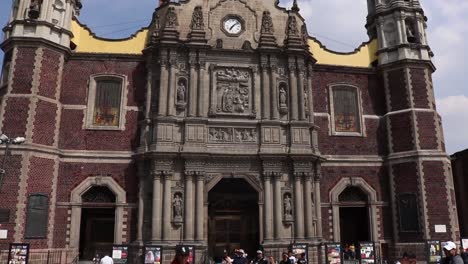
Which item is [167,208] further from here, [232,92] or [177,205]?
[232,92]

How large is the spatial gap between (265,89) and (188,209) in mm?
7717

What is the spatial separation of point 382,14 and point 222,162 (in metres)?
14.1

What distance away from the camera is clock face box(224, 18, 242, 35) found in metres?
26.3

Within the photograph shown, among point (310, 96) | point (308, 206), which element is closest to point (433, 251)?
point (308, 206)

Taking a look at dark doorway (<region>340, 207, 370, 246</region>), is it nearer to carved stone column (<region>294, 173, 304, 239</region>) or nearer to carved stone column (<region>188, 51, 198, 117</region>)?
carved stone column (<region>294, 173, 304, 239</region>)

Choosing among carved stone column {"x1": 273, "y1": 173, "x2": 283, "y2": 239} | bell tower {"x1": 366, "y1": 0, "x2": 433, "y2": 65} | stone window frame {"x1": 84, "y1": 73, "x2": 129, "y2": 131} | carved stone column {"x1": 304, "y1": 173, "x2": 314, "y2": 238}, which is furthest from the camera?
bell tower {"x1": 366, "y1": 0, "x2": 433, "y2": 65}

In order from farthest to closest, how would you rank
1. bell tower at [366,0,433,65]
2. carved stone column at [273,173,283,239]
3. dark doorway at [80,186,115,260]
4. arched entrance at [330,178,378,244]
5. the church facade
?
1. bell tower at [366,0,433,65]
2. arched entrance at [330,178,378,244]
3. dark doorway at [80,186,115,260]
4. carved stone column at [273,173,283,239]
5. the church facade

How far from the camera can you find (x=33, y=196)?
2164cm

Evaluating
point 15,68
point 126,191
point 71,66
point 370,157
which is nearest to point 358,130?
point 370,157

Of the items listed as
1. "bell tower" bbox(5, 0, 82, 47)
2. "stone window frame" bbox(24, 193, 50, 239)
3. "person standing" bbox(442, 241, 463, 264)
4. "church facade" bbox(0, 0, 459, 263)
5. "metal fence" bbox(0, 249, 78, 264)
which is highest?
"bell tower" bbox(5, 0, 82, 47)

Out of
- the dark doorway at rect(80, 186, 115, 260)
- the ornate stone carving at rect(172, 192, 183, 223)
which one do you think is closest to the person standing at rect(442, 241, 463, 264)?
the ornate stone carving at rect(172, 192, 183, 223)

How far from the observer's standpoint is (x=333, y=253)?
20281mm

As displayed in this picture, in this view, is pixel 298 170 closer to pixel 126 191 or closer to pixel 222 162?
pixel 222 162

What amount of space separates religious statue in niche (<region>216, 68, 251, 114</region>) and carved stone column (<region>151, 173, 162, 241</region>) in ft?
16.0
